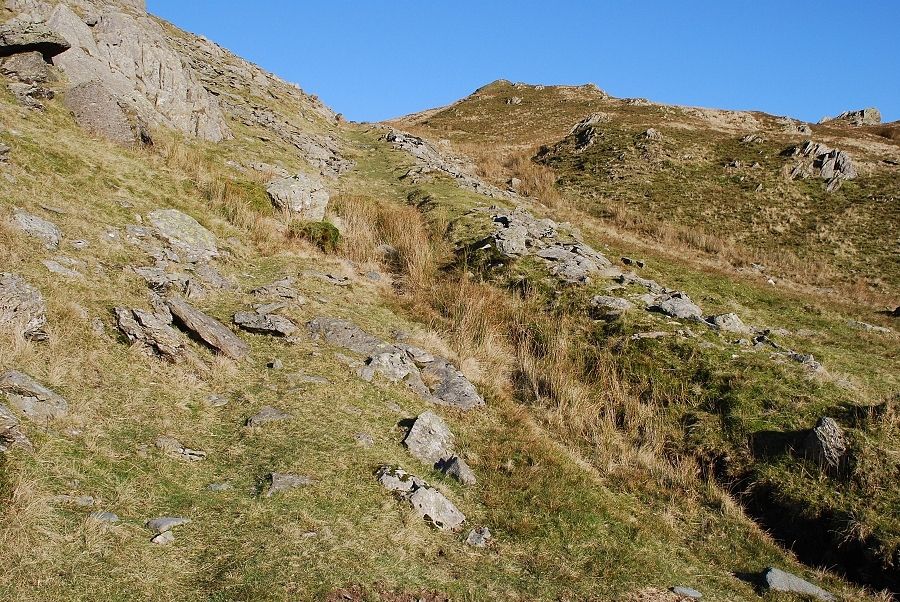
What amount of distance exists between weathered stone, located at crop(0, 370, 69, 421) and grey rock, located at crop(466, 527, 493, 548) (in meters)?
6.37

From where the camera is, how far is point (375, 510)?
805 centimetres

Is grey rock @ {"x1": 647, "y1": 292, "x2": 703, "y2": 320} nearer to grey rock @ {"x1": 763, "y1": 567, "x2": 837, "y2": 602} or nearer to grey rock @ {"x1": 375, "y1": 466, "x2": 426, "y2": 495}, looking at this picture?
grey rock @ {"x1": 763, "y1": 567, "x2": 837, "y2": 602}

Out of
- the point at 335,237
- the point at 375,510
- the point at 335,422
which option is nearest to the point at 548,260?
the point at 335,237

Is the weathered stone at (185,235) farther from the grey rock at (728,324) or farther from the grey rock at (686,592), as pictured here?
the grey rock at (728,324)

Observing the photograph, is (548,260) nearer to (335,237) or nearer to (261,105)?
(335,237)

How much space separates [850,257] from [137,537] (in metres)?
35.6

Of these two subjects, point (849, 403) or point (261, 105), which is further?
point (261, 105)

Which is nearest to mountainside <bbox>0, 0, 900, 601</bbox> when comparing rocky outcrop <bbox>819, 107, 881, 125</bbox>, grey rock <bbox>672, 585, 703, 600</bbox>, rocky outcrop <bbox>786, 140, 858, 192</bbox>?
grey rock <bbox>672, 585, 703, 600</bbox>

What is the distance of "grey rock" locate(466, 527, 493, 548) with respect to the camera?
8.13 m

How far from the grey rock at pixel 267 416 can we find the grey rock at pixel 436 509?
296cm

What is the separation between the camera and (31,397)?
303 inches

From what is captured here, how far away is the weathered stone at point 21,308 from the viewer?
8.70 metres

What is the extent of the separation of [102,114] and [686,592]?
22261 millimetres

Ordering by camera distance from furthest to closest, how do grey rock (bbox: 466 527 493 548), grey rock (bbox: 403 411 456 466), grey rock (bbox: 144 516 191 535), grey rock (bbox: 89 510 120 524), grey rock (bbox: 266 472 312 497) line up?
grey rock (bbox: 403 411 456 466) < grey rock (bbox: 466 527 493 548) < grey rock (bbox: 266 472 312 497) < grey rock (bbox: 144 516 191 535) < grey rock (bbox: 89 510 120 524)
